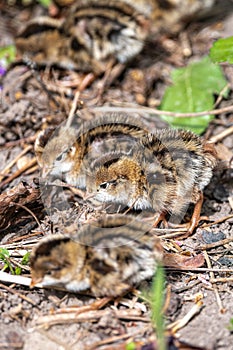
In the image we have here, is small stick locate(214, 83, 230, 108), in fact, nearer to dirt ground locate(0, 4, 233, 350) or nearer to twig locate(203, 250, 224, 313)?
dirt ground locate(0, 4, 233, 350)

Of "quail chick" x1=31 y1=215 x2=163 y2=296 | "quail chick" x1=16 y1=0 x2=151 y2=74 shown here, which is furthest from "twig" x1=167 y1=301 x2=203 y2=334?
"quail chick" x1=16 y1=0 x2=151 y2=74

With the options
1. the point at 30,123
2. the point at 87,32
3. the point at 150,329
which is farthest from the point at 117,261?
the point at 87,32

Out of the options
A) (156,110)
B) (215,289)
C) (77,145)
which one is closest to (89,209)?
(77,145)

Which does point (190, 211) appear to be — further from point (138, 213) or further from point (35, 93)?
point (35, 93)

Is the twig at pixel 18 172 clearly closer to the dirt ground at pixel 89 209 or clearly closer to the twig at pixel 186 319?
the dirt ground at pixel 89 209

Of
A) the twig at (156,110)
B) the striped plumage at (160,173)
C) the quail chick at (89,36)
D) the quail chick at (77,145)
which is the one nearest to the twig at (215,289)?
the striped plumage at (160,173)
